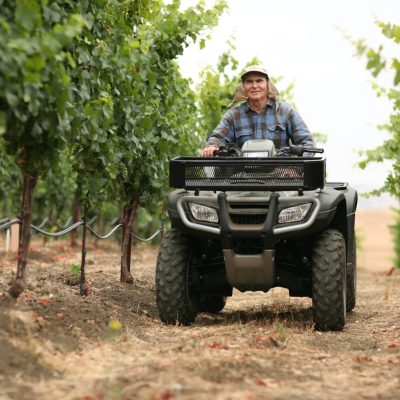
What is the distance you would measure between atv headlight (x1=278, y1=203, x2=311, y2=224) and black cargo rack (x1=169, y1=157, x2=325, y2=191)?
158 mm

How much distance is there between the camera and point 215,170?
7.83 m

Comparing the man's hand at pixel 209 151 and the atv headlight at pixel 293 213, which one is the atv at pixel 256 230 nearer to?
the atv headlight at pixel 293 213

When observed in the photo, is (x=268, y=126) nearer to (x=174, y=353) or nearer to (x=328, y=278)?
(x=328, y=278)

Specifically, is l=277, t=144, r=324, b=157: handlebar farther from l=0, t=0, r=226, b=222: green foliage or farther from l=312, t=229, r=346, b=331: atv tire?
l=0, t=0, r=226, b=222: green foliage

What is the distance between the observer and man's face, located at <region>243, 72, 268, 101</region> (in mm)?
8742

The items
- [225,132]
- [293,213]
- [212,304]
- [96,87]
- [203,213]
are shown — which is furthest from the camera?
[212,304]

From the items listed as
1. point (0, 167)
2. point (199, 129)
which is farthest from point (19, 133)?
point (199, 129)

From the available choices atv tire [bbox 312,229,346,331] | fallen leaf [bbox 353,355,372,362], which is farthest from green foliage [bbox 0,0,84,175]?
fallen leaf [bbox 353,355,372,362]

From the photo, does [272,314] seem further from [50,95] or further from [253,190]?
[50,95]

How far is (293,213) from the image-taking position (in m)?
7.62

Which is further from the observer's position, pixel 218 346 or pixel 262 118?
pixel 262 118

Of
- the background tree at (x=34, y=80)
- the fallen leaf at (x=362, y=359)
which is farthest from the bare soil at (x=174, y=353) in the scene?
the background tree at (x=34, y=80)

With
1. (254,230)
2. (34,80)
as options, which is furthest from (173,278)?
(34,80)

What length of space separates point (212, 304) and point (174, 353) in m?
3.26
